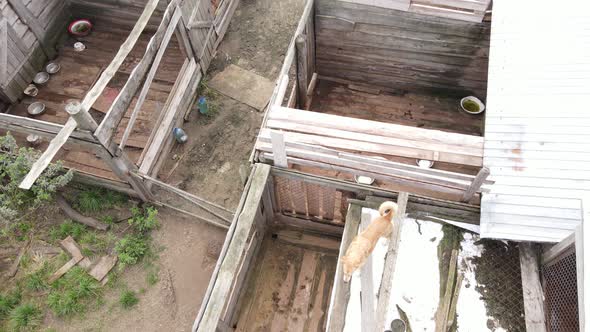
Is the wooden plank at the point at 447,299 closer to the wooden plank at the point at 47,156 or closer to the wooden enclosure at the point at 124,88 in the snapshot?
the wooden enclosure at the point at 124,88

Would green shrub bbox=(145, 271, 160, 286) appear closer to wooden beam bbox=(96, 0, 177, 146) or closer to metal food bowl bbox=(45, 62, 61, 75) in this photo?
wooden beam bbox=(96, 0, 177, 146)

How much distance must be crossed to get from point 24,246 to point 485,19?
34.1 feet

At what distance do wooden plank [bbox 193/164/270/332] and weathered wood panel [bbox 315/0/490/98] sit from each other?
13.2ft

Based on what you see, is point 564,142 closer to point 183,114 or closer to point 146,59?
point 146,59

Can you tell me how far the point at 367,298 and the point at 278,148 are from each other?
2350 millimetres

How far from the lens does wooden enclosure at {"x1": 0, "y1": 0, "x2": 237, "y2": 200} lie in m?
7.40

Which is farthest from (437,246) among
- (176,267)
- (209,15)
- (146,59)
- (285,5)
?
(285,5)

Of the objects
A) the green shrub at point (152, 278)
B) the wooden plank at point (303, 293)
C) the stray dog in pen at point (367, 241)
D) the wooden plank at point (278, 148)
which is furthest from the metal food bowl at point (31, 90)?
the stray dog in pen at point (367, 241)

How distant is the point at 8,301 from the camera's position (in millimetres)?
8016

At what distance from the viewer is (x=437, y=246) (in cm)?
589

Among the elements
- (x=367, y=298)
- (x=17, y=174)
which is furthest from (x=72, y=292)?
(x=367, y=298)

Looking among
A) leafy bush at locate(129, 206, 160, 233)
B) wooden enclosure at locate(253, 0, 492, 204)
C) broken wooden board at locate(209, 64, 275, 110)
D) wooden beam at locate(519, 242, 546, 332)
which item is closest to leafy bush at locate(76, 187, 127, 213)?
leafy bush at locate(129, 206, 160, 233)

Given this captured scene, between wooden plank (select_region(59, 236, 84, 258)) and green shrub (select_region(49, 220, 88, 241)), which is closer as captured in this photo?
wooden plank (select_region(59, 236, 84, 258))

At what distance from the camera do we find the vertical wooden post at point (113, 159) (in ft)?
21.3
